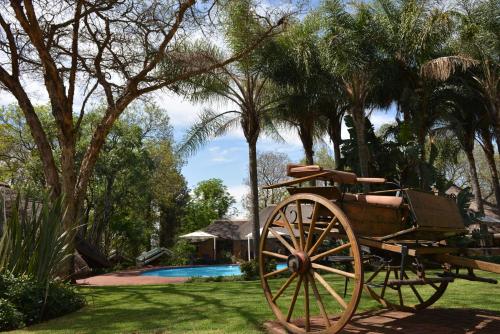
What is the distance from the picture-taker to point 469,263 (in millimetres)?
4852

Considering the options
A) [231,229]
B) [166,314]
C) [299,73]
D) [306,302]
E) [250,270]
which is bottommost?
[166,314]

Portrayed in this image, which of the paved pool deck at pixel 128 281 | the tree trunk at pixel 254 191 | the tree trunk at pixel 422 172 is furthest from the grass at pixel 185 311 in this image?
the tree trunk at pixel 254 191

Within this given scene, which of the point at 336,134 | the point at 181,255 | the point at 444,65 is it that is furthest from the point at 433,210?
the point at 181,255

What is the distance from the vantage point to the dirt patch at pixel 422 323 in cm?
518

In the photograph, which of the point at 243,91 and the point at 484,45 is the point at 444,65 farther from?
the point at 243,91

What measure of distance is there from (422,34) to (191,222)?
2930 cm

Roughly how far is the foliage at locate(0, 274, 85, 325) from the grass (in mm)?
313

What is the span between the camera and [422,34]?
1653 cm

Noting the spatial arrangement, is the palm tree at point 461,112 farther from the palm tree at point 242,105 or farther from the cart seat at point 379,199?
the cart seat at point 379,199

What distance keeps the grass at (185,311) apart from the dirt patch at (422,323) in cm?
78

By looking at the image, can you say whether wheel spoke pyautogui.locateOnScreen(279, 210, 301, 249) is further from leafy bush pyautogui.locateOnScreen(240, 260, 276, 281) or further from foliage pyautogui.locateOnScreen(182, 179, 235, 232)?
foliage pyautogui.locateOnScreen(182, 179, 235, 232)

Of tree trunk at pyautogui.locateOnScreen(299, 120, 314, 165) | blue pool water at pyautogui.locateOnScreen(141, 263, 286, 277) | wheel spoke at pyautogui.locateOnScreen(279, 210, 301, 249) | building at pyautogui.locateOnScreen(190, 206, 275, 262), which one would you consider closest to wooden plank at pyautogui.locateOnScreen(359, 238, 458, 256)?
wheel spoke at pyautogui.locateOnScreen(279, 210, 301, 249)

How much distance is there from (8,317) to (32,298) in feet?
1.68

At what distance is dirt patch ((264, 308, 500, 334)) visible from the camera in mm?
5180
